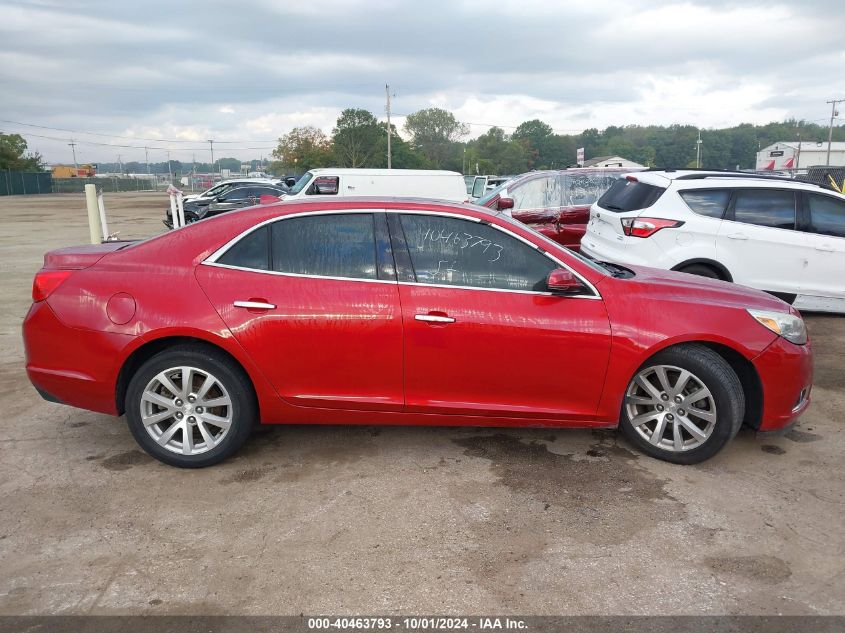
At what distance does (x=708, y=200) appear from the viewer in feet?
23.7

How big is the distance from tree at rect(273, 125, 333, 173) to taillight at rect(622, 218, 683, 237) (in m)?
77.2

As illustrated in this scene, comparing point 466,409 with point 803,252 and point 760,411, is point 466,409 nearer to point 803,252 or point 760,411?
point 760,411

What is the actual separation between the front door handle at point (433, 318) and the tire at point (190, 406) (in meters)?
1.10

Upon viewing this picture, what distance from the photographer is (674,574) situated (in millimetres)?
2869

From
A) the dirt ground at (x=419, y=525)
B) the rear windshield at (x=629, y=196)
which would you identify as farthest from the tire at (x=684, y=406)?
the rear windshield at (x=629, y=196)

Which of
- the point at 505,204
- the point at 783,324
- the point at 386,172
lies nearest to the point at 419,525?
the point at 783,324

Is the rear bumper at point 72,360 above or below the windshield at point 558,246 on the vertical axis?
below

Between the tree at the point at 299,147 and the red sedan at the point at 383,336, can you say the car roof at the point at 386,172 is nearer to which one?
the red sedan at the point at 383,336

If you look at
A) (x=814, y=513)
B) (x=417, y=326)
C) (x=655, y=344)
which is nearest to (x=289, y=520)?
(x=417, y=326)

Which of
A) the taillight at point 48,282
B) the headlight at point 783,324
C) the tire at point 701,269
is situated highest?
the taillight at point 48,282

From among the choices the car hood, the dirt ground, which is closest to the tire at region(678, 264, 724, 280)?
the dirt ground

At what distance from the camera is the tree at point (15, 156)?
220 feet

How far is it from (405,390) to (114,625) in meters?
1.86

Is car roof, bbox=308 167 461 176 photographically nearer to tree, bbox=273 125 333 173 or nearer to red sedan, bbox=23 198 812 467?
red sedan, bbox=23 198 812 467
